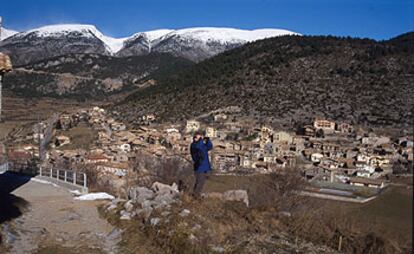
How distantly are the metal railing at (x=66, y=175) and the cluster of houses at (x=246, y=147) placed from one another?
12651 mm

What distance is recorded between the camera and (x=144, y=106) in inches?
3401

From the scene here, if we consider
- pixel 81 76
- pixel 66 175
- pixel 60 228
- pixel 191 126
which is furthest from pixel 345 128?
pixel 81 76

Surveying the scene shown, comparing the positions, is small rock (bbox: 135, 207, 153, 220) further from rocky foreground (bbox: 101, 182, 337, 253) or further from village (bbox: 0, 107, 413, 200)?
village (bbox: 0, 107, 413, 200)

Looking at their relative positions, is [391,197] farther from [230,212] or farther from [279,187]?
[279,187]

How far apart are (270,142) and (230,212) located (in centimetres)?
4408

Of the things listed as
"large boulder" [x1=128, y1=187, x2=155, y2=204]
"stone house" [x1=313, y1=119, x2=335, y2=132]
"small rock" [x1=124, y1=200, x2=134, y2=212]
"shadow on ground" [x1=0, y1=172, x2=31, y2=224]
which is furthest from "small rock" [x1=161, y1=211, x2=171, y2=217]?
"stone house" [x1=313, y1=119, x2=335, y2=132]

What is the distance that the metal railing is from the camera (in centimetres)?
1535

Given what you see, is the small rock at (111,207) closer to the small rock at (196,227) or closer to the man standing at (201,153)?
the man standing at (201,153)

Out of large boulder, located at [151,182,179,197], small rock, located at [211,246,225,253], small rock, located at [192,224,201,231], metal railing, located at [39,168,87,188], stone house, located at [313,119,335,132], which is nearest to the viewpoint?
small rock, located at [211,246,225,253]

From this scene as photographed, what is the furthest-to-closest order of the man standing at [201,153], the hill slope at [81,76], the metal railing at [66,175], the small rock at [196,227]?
1. the hill slope at [81,76]
2. the metal railing at [66,175]
3. the man standing at [201,153]
4. the small rock at [196,227]

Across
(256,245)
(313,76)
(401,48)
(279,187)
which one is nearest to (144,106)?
(313,76)

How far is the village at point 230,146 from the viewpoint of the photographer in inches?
1398

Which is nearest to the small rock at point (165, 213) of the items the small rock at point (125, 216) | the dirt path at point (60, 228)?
the dirt path at point (60, 228)

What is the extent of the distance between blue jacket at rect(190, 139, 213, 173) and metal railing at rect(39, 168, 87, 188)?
6494mm
